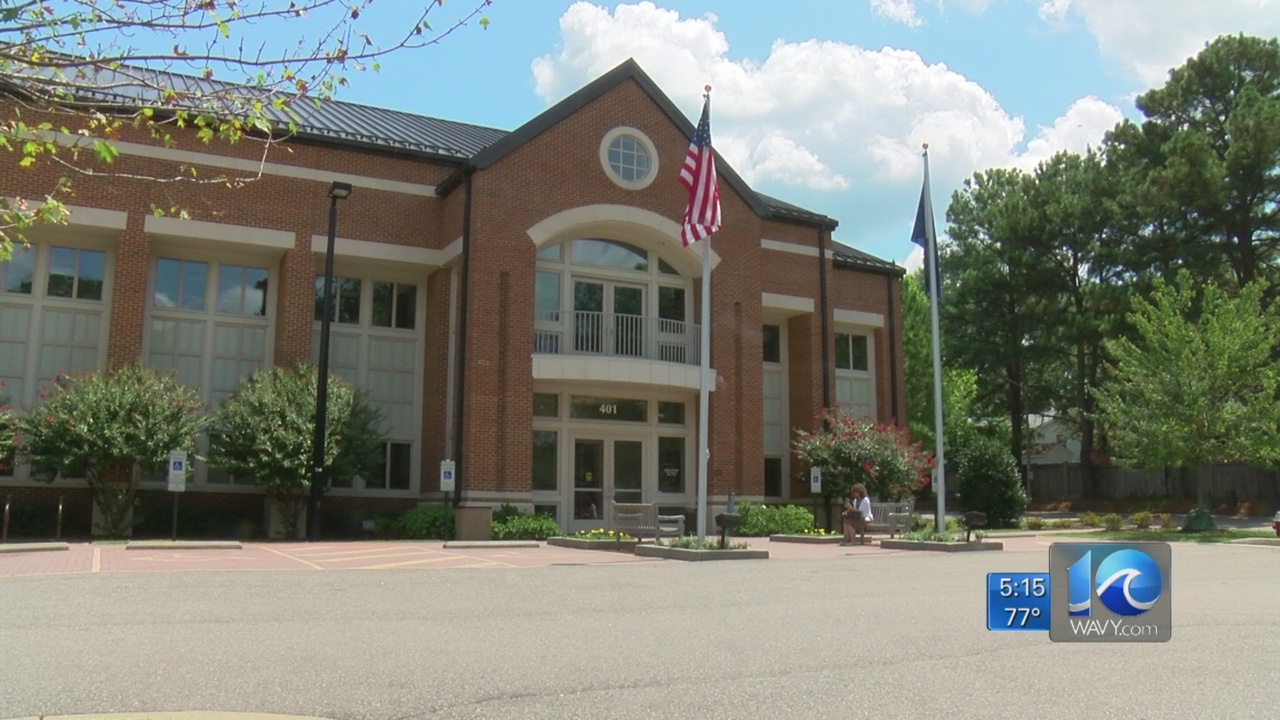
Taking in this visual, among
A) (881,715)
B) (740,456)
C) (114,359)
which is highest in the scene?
(114,359)

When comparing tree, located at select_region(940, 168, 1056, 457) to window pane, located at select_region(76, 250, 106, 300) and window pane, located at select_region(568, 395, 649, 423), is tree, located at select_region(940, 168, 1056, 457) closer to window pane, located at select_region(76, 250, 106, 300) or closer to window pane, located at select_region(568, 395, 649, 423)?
window pane, located at select_region(568, 395, 649, 423)

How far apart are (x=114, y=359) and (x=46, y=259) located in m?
3.07

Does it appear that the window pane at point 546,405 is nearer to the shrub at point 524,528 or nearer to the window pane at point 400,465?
the shrub at point 524,528

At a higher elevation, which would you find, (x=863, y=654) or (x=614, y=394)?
(x=614, y=394)

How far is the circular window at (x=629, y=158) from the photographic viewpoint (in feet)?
83.8

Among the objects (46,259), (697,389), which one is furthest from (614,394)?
(46,259)

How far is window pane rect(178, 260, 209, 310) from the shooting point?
79.5 ft

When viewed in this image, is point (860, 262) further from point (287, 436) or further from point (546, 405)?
point (287, 436)

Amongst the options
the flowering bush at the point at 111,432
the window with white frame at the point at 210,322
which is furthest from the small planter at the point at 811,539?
the flowering bush at the point at 111,432

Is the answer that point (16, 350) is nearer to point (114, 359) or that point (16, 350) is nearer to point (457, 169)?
point (114, 359)

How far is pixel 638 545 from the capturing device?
723 inches

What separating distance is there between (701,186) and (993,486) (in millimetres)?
17811

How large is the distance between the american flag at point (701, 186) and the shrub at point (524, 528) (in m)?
7.48
